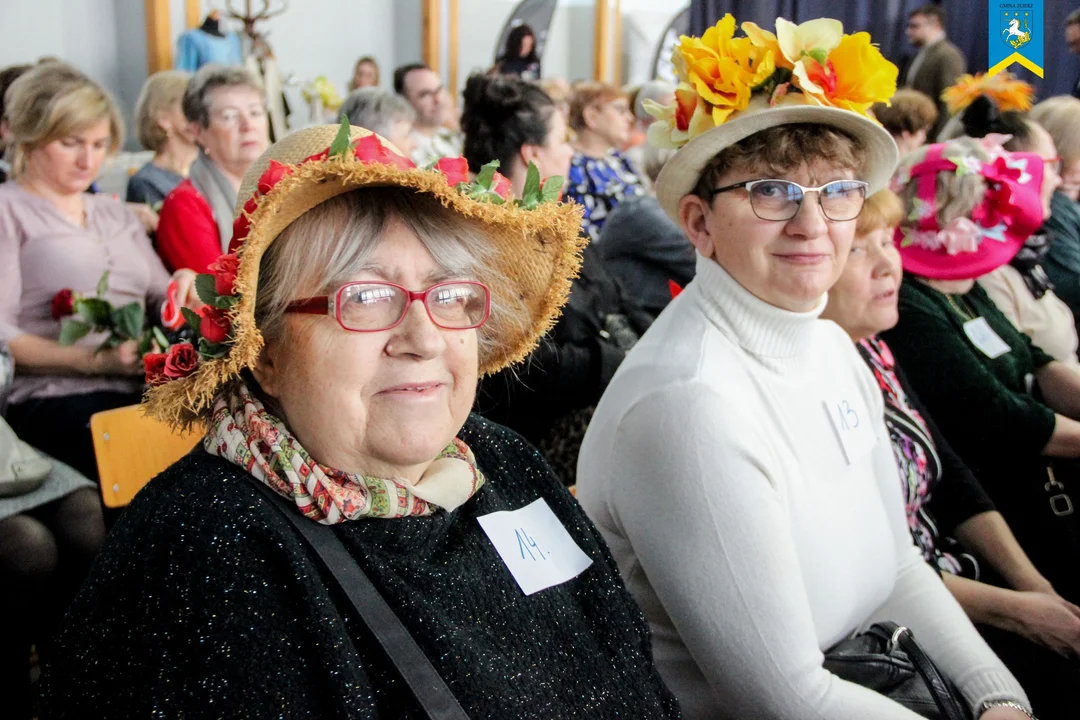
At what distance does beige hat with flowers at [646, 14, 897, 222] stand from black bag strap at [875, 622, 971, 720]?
98cm

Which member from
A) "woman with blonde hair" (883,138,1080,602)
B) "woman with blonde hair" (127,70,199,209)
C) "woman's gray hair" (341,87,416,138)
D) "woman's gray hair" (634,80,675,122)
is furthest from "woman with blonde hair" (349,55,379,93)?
"woman with blonde hair" (883,138,1080,602)

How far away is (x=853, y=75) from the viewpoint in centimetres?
175

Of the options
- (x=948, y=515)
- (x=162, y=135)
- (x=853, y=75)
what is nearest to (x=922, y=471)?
(x=948, y=515)

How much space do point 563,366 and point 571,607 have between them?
1.42 m

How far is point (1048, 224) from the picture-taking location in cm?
390

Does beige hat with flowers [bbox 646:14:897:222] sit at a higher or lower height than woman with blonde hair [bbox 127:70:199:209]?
higher

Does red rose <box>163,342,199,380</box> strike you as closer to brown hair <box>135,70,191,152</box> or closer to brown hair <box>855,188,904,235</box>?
brown hair <box>855,188,904,235</box>

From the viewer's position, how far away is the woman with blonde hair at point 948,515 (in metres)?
2.10

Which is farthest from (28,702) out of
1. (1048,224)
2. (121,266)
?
(1048,224)

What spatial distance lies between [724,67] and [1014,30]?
20.4 inches

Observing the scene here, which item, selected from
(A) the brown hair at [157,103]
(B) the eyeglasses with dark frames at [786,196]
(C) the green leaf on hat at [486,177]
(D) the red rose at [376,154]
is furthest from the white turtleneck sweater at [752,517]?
(A) the brown hair at [157,103]

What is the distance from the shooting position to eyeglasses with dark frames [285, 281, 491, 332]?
121cm

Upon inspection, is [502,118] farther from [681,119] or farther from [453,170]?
[453,170]

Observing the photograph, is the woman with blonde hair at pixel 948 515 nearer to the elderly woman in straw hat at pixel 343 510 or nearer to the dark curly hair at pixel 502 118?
the elderly woman in straw hat at pixel 343 510
